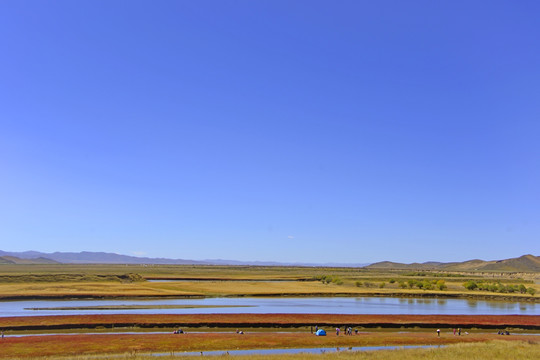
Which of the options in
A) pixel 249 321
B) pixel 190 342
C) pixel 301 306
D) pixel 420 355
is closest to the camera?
pixel 420 355

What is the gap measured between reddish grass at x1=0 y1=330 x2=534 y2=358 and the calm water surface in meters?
16.6

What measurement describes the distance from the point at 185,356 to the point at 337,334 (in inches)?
646

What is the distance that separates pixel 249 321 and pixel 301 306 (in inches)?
753

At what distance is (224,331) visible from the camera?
144 ft

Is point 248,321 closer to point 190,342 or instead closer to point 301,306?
point 190,342

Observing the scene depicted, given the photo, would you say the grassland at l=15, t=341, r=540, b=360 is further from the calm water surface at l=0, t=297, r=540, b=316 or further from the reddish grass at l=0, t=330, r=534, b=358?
the calm water surface at l=0, t=297, r=540, b=316

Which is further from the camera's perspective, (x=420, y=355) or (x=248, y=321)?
(x=248, y=321)

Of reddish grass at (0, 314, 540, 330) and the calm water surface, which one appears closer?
reddish grass at (0, 314, 540, 330)

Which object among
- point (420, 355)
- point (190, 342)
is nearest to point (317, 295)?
point (190, 342)

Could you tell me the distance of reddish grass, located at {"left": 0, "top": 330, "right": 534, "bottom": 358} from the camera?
110ft

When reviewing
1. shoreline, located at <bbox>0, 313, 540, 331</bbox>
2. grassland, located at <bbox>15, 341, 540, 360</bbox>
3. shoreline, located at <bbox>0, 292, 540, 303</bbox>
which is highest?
grassland, located at <bbox>15, 341, 540, 360</bbox>

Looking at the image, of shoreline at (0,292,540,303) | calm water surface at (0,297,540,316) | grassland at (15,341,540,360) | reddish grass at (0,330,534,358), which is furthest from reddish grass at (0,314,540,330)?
shoreline at (0,292,540,303)

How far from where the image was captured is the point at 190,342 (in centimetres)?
3666

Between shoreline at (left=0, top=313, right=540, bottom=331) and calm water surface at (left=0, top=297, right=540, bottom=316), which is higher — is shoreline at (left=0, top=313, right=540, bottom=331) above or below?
above
